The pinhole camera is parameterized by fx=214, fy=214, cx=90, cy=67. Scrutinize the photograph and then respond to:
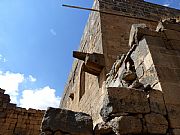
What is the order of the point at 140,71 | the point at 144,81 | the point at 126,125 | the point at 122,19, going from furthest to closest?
the point at 122,19 → the point at 140,71 → the point at 144,81 → the point at 126,125

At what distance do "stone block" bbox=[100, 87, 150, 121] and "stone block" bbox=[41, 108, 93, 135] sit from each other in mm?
289

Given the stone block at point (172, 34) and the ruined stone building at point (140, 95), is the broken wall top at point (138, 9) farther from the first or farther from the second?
the stone block at point (172, 34)

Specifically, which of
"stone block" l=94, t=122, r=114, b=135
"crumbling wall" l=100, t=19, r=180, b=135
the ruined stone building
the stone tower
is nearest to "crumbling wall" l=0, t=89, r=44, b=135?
the stone tower

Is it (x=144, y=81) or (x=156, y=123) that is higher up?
(x=144, y=81)

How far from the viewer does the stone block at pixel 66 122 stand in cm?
254

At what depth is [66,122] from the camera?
2607 mm

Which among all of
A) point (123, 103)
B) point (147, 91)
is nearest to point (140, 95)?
point (147, 91)

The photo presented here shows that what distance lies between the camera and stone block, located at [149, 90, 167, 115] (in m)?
2.77

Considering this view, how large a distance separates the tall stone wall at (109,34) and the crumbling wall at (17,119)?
3.04 m

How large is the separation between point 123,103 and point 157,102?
18.3 inches

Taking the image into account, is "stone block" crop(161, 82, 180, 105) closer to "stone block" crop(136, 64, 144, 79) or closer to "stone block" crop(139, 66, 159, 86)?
"stone block" crop(139, 66, 159, 86)

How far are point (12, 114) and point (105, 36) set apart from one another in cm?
703

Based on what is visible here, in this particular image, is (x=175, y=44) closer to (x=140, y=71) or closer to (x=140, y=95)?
(x=140, y=71)

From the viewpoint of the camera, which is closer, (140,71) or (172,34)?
(140,71)
